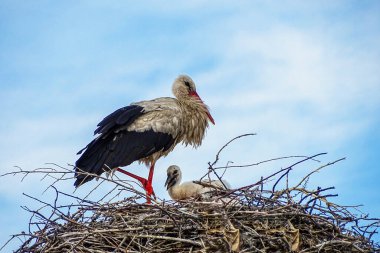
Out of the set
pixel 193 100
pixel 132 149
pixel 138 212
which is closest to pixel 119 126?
pixel 132 149

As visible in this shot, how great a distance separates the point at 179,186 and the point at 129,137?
119 centimetres

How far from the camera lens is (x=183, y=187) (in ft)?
24.1

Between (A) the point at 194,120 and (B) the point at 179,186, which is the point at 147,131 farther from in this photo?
(B) the point at 179,186

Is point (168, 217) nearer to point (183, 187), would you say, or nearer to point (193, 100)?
point (183, 187)

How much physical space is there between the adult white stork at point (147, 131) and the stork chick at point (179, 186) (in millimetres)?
658

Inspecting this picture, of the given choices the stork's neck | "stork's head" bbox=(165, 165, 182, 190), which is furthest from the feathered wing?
"stork's head" bbox=(165, 165, 182, 190)

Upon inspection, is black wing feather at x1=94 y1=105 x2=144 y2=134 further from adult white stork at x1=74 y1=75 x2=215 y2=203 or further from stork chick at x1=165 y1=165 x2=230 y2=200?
stork chick at x1=165 y1=165 x2=230 y2=200

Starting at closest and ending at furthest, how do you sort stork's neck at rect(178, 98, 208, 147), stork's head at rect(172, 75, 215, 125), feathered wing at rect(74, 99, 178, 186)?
feathered wing at rect(74, 99, 178, 186)
stork's neck at rect(178, 98, 208, 147)
stork's head at rect(172, 75, 215, 125)

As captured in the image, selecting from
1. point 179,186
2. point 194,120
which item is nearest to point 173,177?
point 179,186

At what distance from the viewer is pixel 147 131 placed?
336 inches

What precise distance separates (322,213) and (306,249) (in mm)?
470

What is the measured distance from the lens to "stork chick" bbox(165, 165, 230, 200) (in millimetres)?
7066

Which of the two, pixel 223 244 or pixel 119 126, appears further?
pixel 119 126

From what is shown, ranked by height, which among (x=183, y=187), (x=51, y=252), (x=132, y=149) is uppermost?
(x=132, y=149)
